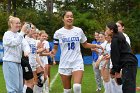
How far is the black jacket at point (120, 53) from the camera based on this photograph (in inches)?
329

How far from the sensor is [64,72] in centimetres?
923

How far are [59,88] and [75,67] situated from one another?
5.28 meters

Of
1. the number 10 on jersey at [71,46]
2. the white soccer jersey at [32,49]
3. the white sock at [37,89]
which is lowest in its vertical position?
the white sock at [37,89]

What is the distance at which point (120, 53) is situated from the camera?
27.9 ft

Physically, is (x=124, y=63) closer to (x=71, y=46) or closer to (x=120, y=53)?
(x=120, y=53)

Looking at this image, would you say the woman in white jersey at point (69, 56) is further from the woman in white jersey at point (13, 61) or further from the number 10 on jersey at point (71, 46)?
the woman in white jersey at point (13, 61)

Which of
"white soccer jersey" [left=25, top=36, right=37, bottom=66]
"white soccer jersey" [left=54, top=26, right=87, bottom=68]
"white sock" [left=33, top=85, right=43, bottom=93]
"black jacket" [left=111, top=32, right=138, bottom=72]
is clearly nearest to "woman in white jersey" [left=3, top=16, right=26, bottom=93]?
"white soccer jersey" [left=54, top=26, right=87, bottom=68]

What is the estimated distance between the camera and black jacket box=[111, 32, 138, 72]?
8352mm

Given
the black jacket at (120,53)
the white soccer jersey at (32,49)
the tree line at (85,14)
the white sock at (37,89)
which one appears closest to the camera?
the black jacket at (120,53)

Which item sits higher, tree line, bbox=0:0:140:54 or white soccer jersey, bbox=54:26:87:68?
white soccer jersey, bbox=54:26:87:68

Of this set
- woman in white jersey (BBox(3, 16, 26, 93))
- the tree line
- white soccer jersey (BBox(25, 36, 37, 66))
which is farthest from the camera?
the tree line

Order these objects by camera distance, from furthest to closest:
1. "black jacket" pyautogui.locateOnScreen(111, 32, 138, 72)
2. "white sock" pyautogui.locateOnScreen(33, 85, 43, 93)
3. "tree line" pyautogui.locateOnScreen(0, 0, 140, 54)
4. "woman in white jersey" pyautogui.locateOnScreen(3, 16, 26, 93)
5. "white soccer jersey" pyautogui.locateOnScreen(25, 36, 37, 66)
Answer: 1. "tree line" pyautogui.locateOnScreen(0, 0, 140, 54)
2. "white sock" pyautogui.locateOnScreen(33, 85, 43, 93)
3. "white soccer jersey" pyautogui.locateOnScreen(25, 36, 37, 66)
4. "woman in white jersey" pyautogui.locateOnScreen(3, 16, 26, 93)
5. "black jacket" pyautogui.locateOnScreen(111, 32, 138, 72)

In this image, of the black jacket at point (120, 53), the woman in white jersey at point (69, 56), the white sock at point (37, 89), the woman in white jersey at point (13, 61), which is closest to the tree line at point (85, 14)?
the white sock at point (37, 89)

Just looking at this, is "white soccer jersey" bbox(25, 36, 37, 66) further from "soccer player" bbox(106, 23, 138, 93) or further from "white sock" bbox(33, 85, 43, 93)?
"soccer player" bbox(106, 23, 138, 93)
